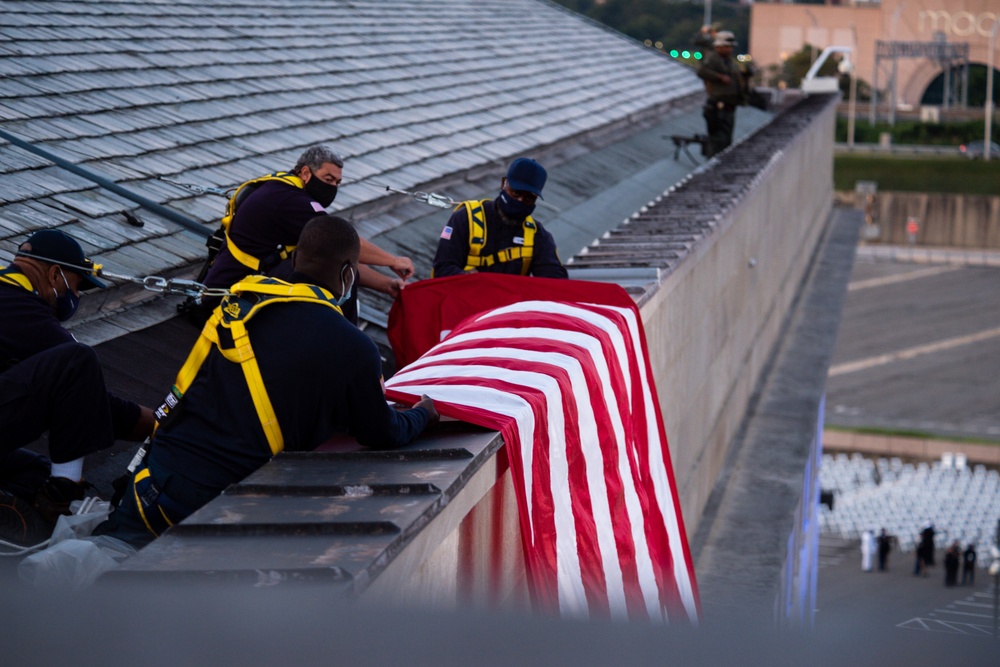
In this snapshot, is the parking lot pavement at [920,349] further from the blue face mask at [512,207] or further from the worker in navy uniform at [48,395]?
the worker in navy uniform at [48,395]

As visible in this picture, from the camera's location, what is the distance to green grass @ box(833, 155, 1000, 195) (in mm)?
60000

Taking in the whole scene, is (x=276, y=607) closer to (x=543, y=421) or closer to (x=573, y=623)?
(x=573, y=623)

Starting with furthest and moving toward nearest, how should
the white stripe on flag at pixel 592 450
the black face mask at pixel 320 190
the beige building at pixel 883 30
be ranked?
the beige building at pixel 883 30, the black face mask at pixel 320 190, the white stripe on flag at pixel 592 450

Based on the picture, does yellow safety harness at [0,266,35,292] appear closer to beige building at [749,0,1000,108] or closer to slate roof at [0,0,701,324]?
slate roof at [0,0,701,324]

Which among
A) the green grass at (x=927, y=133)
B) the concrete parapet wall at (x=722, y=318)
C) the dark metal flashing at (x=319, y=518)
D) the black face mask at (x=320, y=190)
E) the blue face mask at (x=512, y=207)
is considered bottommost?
the green grass at (x=927, y=133)

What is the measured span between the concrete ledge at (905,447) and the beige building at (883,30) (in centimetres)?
4844

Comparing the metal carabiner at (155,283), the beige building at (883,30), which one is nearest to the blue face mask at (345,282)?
the metal carabiner at (155,283)

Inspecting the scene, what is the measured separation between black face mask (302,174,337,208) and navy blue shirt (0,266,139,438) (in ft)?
5.37

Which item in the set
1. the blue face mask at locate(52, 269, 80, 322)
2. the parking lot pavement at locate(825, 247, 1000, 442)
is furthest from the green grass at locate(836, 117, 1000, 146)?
the blue face mask at locate(52, 269, 80, 322)

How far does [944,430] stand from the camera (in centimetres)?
4412

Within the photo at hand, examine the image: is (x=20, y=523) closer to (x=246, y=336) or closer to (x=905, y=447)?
(x=246, y=336)

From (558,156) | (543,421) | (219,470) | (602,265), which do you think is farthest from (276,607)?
(558,156)

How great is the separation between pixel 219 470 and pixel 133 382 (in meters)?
1.58

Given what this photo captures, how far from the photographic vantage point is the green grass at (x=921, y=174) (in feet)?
197
